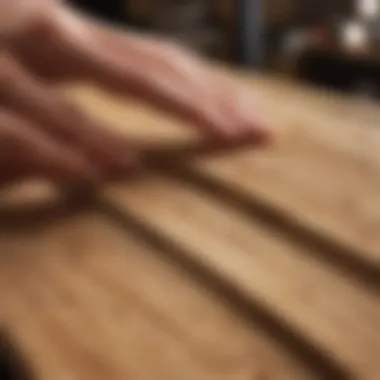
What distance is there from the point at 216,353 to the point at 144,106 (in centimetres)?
37

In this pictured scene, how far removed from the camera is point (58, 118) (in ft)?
1.96

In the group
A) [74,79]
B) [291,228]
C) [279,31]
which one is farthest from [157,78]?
[279,31]

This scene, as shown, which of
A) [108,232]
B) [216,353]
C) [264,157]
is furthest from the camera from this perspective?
[264,157]

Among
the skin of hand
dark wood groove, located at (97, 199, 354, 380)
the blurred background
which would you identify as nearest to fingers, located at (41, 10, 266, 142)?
the skin of hand

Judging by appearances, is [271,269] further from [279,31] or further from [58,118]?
[279,31]

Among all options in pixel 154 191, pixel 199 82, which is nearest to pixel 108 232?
pixel 154 191

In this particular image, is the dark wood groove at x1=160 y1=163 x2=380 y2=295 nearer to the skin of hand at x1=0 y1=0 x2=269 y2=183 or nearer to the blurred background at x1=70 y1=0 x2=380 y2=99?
the skin of hand at x1=0 y1=0 x2=269 y2=183

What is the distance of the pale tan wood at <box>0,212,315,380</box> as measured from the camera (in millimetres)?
384

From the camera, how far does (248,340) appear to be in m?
0.41

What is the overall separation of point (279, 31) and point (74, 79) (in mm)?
926

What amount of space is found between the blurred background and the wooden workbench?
0.42 m

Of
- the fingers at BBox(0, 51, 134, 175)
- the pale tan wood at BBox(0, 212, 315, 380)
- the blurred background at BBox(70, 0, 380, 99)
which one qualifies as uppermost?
the fingers at BBox(0, 51, 134, 175)

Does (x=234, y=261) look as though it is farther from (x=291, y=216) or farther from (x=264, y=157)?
(x=264, y=157)

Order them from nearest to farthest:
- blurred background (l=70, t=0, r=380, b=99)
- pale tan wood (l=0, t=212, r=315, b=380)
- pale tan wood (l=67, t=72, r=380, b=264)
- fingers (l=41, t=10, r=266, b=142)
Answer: pale tan wood (l=0, t=212, r=315, b=380) < pale tan wood (l=67, t=72, r=380, b=264) < fingers (l=41, t=10, r=266, b=142) < blurred background (l=70, t=0, r=380, b=99)
